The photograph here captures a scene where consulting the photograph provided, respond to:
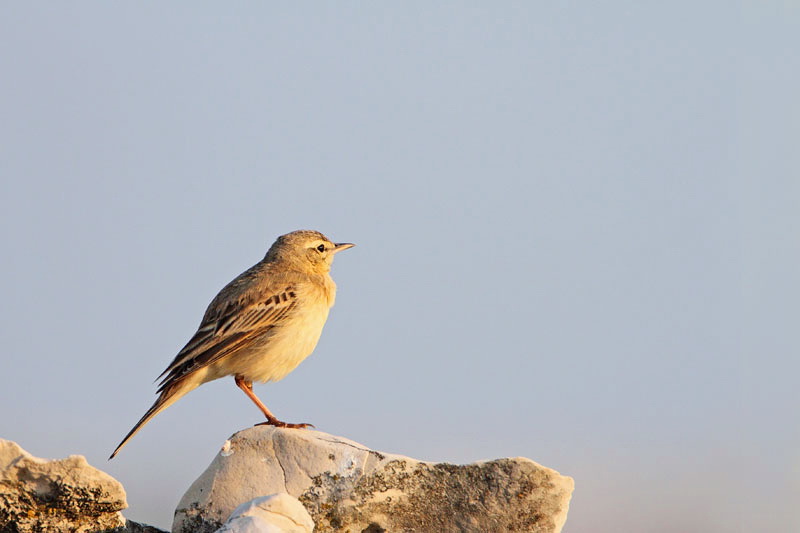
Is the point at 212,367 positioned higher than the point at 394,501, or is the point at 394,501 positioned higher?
the point at 212,367

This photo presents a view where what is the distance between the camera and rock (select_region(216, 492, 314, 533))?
22.4 ft

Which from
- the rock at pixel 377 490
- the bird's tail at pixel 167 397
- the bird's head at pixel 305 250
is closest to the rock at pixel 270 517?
the rock at pixel 377 490

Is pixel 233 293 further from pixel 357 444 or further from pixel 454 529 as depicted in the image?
pixel 454 529

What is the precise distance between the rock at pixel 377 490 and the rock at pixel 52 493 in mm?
1101

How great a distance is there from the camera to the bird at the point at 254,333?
11938 millimetres

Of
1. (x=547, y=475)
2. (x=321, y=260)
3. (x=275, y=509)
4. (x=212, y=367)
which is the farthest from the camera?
(x=321, y=260)

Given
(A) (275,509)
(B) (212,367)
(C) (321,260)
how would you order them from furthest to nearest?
(C) (321,260), (B) (212,367), (A) (275,509)

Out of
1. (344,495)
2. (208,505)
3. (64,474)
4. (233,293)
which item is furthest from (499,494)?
(233,293)

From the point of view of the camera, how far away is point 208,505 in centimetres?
828

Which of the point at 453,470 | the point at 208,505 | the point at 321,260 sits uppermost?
the point at 321,260

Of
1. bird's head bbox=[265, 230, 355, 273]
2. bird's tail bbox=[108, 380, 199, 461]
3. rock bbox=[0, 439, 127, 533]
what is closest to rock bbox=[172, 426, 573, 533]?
rock bbox=[0, 439, 127, 533]

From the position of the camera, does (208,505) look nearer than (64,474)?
No

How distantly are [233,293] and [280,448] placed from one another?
464cm

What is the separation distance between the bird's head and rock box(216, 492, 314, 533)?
6.57 metres
